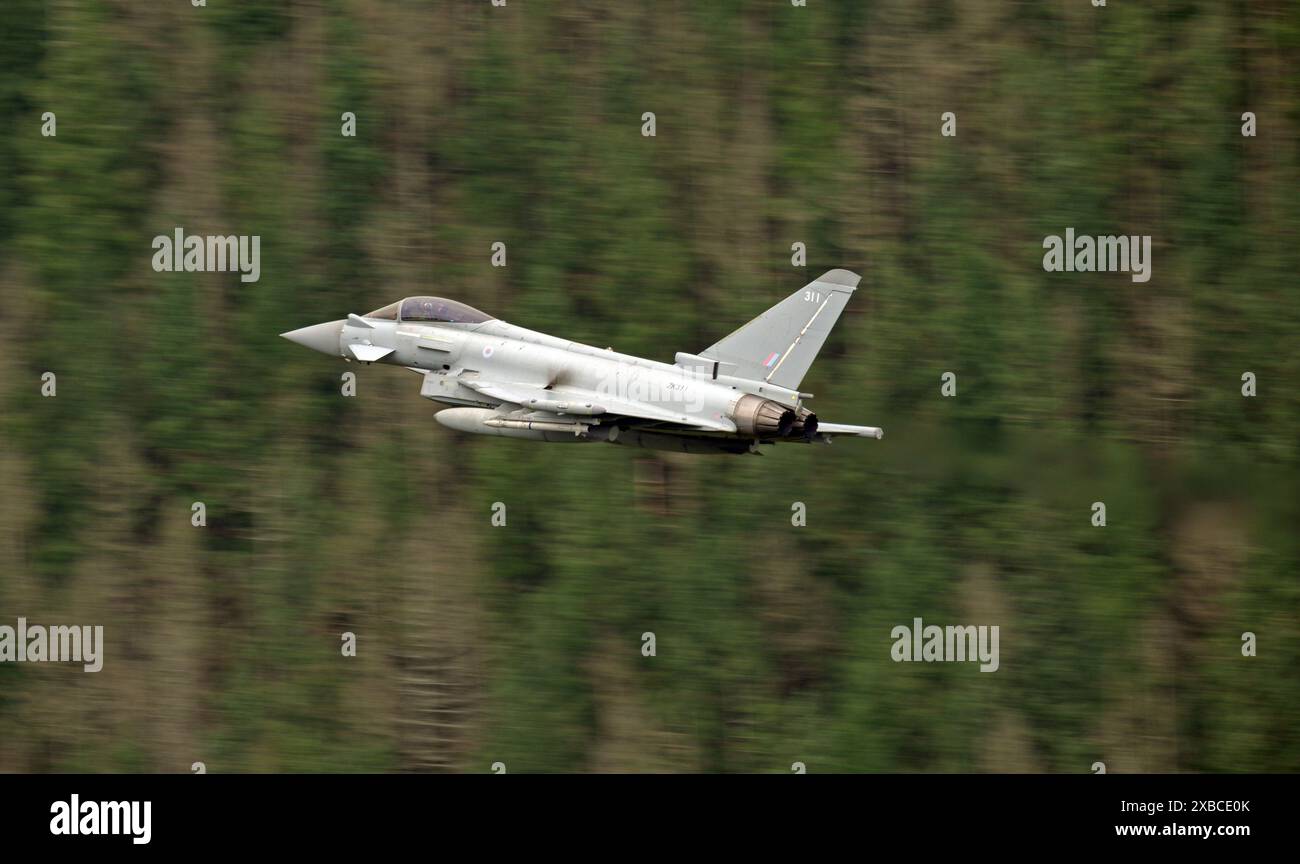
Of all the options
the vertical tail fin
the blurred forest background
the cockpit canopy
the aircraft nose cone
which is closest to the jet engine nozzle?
the vertical tail fin

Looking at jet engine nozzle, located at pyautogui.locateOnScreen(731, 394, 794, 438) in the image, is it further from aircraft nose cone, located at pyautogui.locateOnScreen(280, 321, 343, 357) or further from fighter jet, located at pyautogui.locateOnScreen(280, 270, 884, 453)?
aircraft nose cone, located at pyautogui.locateOnScreen(280, 321, 343, 357)

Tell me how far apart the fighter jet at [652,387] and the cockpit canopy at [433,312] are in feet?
1.23

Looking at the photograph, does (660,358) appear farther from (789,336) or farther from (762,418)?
(762,418)

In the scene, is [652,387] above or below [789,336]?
below

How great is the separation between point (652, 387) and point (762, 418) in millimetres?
2192

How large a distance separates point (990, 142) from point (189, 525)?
21.4m

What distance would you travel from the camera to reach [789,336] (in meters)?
31.7

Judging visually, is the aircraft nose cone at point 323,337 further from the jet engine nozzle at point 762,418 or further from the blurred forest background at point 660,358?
the jet engine nozzle at point 762,418

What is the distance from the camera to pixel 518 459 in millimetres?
43031

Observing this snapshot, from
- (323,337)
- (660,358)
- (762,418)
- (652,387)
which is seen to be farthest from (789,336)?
(660,358)

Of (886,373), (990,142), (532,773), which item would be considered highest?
(990,142)

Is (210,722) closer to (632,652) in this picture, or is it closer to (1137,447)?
(632,652)

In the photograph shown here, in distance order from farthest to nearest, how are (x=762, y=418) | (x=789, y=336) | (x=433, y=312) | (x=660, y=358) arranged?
(x=660, y=358) < (x=433, y=312) < (x=789, y=336) < (x=762, y=418)

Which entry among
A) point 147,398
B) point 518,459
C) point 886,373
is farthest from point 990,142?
point 147,398
